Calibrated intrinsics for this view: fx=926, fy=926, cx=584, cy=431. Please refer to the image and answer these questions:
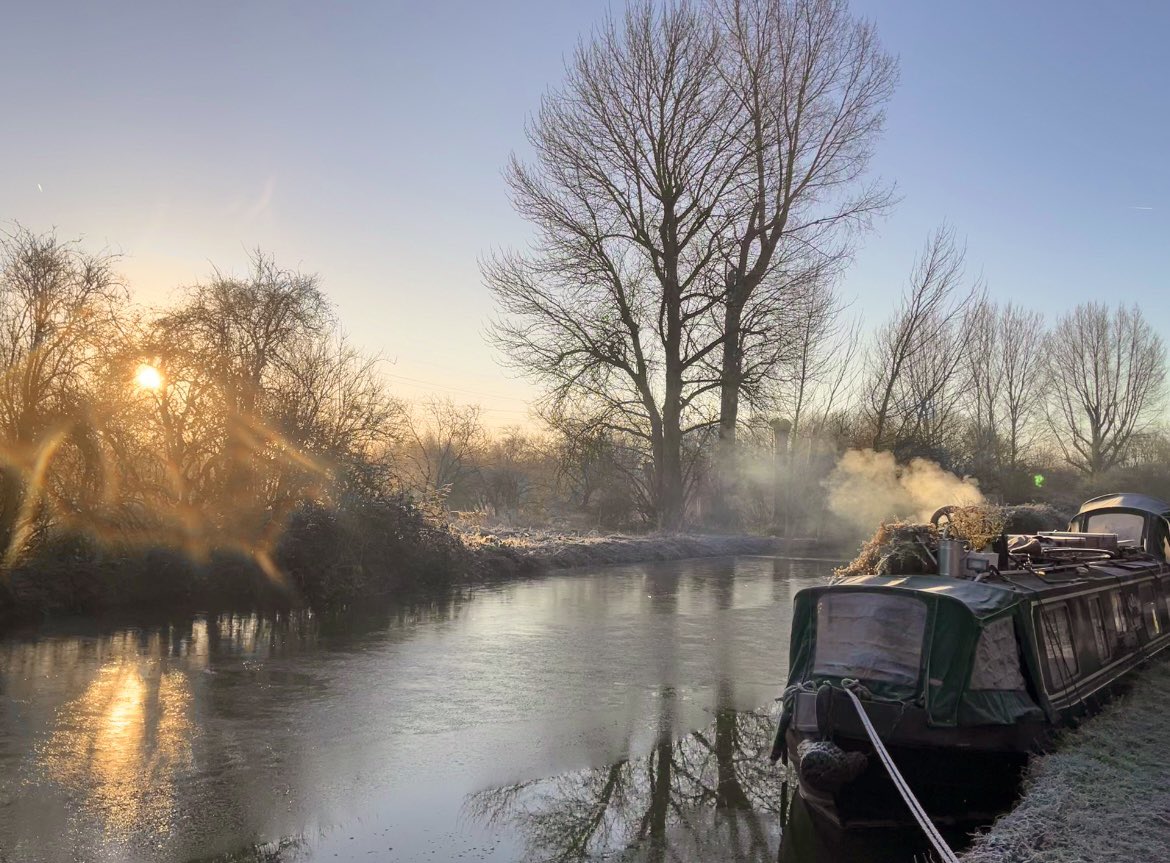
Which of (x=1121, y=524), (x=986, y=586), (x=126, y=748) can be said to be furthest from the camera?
(x=1121, y=524)

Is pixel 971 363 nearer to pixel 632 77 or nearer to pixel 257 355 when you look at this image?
pixel 632 77

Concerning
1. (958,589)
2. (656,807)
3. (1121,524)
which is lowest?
(656,807)

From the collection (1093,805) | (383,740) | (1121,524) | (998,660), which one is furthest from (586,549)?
(1093,805)

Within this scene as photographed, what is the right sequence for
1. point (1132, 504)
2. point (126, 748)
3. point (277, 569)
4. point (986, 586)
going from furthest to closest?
point (277, 569)
point (1132, 504)
point (126, 748)
point (986, 586)

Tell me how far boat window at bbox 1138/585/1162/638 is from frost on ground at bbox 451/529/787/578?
574 inches

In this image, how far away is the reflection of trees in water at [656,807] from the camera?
640 cm

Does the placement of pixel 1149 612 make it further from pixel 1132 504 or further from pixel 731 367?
pixel 731 367

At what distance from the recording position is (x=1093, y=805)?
245 inches

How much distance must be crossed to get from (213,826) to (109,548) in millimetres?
10869

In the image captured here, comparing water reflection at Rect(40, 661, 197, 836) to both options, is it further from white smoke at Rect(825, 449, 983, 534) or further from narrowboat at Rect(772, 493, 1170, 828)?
white smoke at Rect(825, 449, 983, 534)

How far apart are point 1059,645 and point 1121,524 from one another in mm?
7597

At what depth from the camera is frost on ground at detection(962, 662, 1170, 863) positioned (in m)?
5.45

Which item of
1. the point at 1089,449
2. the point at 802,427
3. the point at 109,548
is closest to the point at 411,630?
the point at 109,548

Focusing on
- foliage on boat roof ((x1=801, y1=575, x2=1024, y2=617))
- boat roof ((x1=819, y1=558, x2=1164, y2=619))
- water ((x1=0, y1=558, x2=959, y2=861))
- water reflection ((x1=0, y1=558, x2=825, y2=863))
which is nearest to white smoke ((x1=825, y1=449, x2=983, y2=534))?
boat roof ((x1=819, y1=558, x2=1164, y2=619))
